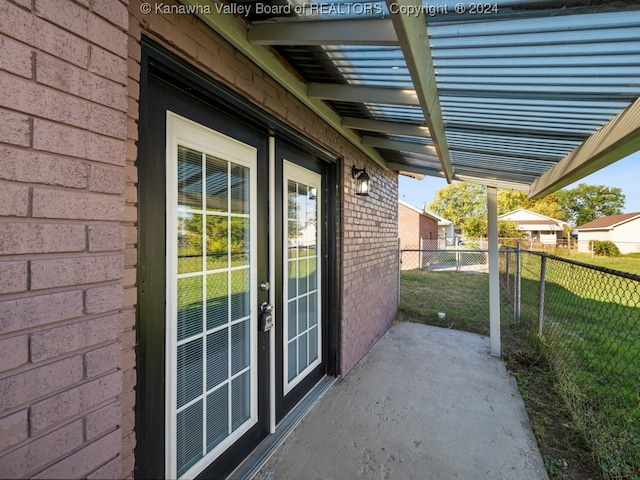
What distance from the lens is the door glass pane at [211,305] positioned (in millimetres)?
1701

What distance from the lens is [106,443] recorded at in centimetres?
106

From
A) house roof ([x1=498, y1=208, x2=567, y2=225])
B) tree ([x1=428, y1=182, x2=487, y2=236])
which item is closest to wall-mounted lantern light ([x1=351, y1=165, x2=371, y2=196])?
house roof ([x1=498, y1=208, x2=567, y2=225])

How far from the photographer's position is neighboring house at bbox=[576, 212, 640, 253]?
23997mm

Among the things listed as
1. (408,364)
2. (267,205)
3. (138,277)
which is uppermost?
(267,205)

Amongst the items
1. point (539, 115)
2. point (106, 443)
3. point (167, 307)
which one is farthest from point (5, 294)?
point (539, 115)

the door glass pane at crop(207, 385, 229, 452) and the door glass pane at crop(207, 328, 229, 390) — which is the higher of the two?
the door glass pane at crop(207, 328, 229, 390)

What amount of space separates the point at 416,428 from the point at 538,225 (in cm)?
3714

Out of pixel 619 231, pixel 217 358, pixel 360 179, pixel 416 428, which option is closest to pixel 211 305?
pixel 217 358

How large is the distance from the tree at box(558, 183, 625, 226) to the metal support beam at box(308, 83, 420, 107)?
49.9m

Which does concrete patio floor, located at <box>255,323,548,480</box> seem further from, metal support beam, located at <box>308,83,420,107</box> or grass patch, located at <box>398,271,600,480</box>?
metal support beam, located at <box>308,83,420,107</box>

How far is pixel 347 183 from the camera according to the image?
3.43 m

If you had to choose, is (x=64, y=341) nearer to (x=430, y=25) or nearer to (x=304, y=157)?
(x=430, y=25)

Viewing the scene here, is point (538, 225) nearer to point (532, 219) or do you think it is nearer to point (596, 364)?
point (532, 219)

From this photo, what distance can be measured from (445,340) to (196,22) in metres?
4.90
